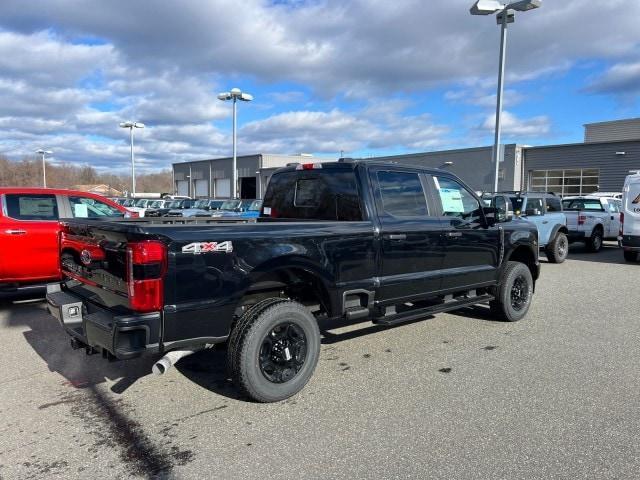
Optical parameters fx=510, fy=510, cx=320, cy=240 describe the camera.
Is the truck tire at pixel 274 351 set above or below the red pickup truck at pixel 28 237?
below

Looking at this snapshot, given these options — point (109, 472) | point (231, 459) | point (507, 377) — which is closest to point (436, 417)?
point (507, 377)

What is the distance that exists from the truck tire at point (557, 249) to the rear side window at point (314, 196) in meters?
9.83

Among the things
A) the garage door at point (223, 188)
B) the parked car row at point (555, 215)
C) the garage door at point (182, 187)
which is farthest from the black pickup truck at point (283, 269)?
the garage door at point (182, 187)

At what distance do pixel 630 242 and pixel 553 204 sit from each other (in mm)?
2066

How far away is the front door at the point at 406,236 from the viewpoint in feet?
16.4

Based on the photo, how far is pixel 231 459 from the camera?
128 inches

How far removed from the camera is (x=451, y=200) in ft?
19.4

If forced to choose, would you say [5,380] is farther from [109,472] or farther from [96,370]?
[109,472]

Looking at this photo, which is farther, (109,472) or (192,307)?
(192,307)

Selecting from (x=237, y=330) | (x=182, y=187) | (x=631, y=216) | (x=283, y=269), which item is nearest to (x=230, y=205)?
(x=631, y=216)

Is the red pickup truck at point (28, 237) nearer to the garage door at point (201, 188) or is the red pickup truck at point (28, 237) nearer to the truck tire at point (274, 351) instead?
the truck tire at point (274, 351)

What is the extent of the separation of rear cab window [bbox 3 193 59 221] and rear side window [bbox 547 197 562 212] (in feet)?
38.4

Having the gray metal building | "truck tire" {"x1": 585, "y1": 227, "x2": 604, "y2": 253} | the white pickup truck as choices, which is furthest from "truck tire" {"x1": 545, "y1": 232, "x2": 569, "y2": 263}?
the gray metal building

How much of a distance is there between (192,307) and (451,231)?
3.18 metres
